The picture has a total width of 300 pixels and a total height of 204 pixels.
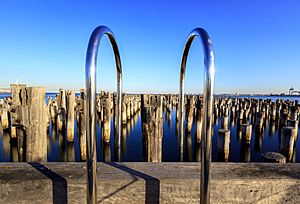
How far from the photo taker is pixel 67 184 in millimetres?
1393

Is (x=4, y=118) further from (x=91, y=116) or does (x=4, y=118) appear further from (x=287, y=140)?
(x=287, y=140)

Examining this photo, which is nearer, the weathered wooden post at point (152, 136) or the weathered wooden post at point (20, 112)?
the weathered wooden post at point (20, 112)

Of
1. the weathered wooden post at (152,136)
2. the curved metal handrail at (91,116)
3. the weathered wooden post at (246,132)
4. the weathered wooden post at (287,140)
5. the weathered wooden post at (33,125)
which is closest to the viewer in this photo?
the curved metal handrail at (91,116)

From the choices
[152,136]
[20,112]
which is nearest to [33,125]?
[20,112]

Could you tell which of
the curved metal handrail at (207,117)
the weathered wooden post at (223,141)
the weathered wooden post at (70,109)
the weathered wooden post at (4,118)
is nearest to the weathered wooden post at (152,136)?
the curved metal handrail at (207,117)

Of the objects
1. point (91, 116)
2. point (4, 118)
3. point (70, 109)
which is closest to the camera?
point (91, 116)

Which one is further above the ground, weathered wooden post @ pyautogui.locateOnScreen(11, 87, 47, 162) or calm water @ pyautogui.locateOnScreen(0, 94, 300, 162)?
weathered wooden post @ pyautogui.locateOnScreen(11, 87, 47, 162)

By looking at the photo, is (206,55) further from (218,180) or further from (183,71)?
(183,71)

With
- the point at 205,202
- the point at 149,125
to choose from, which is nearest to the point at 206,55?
the point at 205,202

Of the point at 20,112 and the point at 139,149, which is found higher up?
the point at 20,112

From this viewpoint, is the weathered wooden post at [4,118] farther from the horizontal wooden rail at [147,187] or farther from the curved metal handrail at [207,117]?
the curved metal handrail at [207,117]

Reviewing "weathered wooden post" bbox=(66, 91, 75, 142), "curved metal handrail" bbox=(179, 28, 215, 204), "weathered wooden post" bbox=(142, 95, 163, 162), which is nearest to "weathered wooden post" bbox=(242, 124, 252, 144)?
"weathered wooden post" bbox=(142, 95, 163, 162)

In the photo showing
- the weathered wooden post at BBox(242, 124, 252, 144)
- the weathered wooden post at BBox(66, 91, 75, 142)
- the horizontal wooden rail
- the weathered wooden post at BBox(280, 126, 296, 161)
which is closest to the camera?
the horizontal wooden rail

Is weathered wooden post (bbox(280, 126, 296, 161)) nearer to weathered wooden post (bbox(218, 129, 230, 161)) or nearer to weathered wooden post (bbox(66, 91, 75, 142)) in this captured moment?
weathered wooden post (bbox(218, 129, 230, 161))
